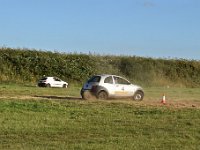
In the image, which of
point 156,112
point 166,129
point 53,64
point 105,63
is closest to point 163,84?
point 105,63

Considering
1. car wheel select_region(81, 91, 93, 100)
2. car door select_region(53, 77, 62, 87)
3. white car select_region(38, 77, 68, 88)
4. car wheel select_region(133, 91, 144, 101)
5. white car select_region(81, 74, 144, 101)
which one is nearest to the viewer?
white car select_region(81, 74, 144, 101)

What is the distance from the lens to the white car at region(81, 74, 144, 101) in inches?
1179

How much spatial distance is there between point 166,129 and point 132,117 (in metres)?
3.42

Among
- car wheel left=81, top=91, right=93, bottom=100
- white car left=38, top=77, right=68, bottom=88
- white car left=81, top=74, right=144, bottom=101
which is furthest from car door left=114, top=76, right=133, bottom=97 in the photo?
white car left=38, top=77, right=68, bottom=88

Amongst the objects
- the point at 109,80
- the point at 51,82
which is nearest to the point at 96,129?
the point at 109,80

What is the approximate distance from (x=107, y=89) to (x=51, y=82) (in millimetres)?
25878

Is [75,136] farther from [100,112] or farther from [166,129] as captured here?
[100,112]

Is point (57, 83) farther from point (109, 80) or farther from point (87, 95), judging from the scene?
point (87, 95)

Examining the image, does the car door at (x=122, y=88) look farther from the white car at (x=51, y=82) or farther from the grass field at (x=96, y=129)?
the white car at (x=51, y=82)

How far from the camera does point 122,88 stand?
30562mm

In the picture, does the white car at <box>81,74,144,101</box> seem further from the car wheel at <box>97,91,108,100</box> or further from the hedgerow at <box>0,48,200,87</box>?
the hedgerow at <box>0,48,200,87</box>

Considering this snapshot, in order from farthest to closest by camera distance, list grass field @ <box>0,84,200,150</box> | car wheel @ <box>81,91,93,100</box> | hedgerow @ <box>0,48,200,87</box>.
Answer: hedgerow @ <box>0,48,200,87</box> < car wheel @ <box>81,91,93,100</box> < grass field @ <box>0,84,200,150</box>

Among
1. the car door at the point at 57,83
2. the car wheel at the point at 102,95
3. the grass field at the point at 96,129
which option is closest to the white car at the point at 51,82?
the car door at the point at 57,83

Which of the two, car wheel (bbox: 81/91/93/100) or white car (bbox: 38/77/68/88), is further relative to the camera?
white car (bbox: 38/77/68/88)
